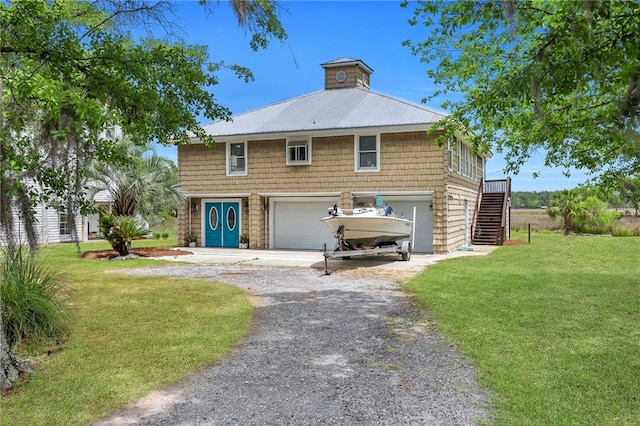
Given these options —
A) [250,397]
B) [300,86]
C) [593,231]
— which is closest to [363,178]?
[300,86]

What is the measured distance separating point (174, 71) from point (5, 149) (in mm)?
2383

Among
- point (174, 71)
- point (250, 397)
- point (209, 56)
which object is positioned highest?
point (209, 56)

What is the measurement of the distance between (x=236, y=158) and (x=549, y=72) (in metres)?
15.6

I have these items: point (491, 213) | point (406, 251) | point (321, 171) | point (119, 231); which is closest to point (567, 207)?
point (491, 213)

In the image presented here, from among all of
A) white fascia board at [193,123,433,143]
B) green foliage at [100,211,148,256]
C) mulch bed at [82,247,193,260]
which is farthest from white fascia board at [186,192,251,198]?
green foliage at [100,211,148,256]

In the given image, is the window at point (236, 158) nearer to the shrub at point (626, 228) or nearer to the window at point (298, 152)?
the window at point (298, 152)

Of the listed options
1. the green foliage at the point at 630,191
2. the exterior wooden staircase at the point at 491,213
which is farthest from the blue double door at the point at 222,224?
the green foliage at the point at 630,191

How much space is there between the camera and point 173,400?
416cm

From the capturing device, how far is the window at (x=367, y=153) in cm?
1756

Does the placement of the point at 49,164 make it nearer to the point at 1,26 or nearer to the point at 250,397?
the point at 1,26

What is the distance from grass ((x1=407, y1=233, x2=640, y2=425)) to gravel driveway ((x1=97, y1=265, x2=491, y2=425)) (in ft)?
1.09

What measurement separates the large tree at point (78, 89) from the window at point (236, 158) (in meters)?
12.3

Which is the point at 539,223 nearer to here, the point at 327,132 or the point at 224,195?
the point at 327,132

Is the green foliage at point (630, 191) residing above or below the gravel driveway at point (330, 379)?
above
